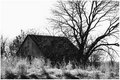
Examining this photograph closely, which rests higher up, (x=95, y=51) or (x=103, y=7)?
(x=103, y=7)

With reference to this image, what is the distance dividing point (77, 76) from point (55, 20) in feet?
68.4

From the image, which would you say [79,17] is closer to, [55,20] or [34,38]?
[55,20]

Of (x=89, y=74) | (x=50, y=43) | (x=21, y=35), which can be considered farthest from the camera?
(x=21, y=35)

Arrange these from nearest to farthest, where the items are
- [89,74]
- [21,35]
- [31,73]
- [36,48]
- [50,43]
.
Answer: [31,73] → [89,74] → [50,43] → [36,48] → [21,35]

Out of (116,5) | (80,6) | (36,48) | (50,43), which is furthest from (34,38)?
(116,5)

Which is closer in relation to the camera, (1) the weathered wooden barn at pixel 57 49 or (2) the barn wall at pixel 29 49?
(1) the weathered wooden barn at pixel 57 49

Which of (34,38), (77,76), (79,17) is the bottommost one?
(77,76)

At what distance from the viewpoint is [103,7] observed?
28250 mm

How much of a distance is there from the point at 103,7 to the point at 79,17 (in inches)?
126

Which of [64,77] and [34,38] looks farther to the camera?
[34,38]

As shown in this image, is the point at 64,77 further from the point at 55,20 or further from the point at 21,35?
the point at 21,35

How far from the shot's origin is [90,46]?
88.7 feet

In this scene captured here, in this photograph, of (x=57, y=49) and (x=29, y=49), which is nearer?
(x=57, y=49)

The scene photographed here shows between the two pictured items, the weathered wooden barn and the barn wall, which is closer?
the weathered wooden barn
